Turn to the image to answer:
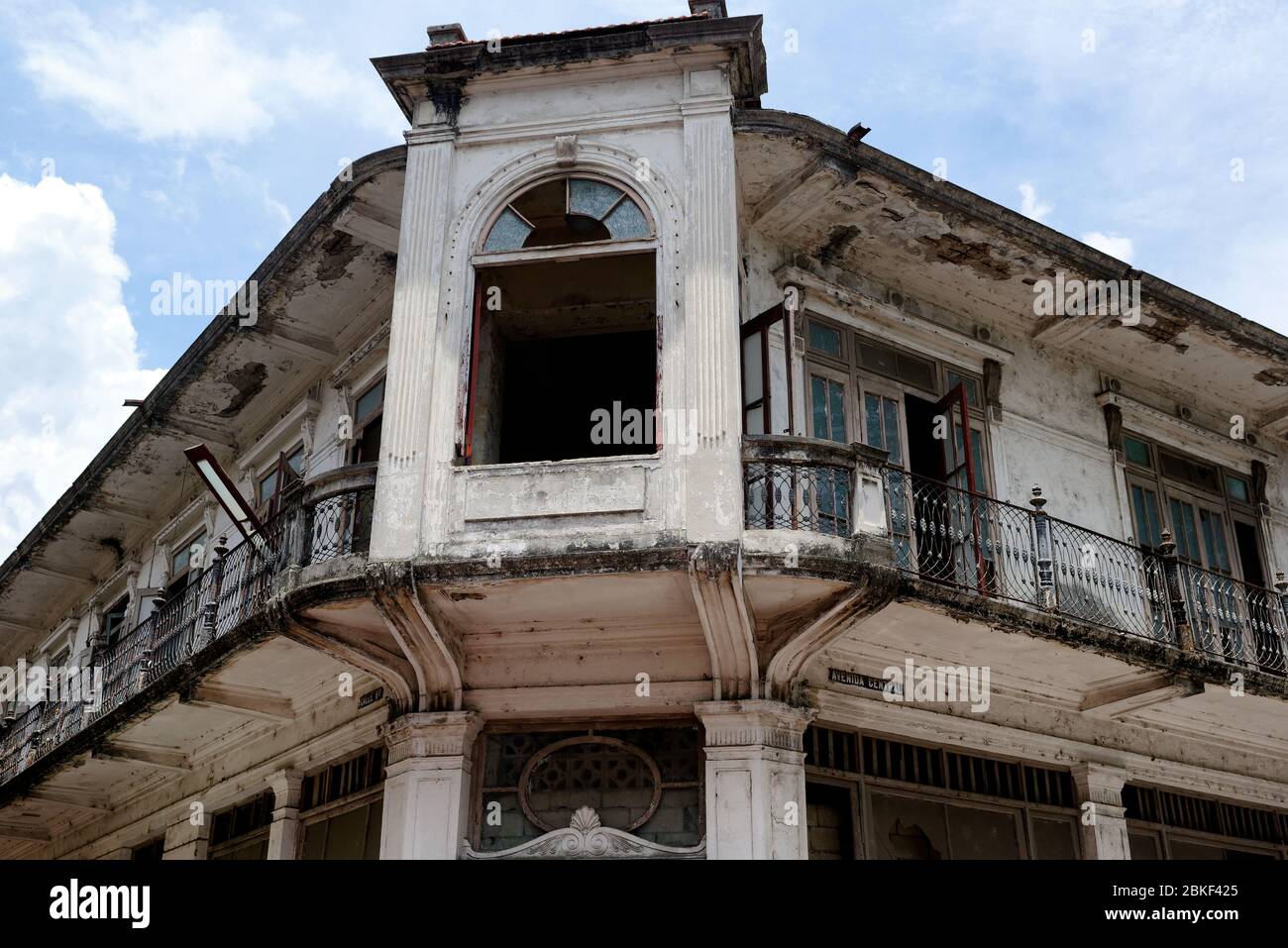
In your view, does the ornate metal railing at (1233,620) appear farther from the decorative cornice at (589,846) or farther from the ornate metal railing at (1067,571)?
the decorative cornice at (589,846)

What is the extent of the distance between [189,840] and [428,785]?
14.5ft

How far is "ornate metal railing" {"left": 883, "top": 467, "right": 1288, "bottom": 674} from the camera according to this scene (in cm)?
965

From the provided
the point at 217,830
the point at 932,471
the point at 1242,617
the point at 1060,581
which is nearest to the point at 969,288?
the point at 932,471

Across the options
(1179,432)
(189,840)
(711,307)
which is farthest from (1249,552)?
(189,840)

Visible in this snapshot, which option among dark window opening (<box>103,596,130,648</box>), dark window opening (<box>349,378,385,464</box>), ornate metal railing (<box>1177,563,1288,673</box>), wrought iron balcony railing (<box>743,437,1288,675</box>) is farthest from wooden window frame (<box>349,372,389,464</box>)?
ornate metal railing (<box>1177,563,1288,673</box>)

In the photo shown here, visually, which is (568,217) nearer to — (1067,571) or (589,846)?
(589,846)

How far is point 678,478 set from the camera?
8516 mm

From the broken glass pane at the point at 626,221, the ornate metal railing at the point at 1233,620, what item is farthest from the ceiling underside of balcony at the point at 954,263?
the ornate metal railing at the point at 1233,620

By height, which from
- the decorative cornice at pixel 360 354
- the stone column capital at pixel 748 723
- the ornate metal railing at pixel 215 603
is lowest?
the stone column capital at pixel 748 723

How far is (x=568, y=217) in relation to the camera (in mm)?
9625

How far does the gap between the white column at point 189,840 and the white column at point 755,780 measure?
5.71 meters

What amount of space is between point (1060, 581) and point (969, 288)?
107 inches

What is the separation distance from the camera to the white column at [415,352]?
28.6 feet
